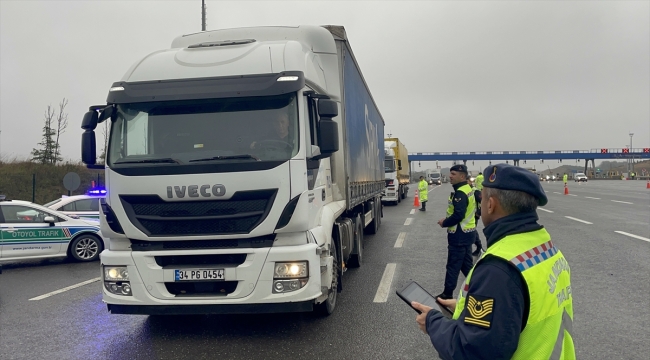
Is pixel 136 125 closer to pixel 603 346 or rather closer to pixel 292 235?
pixel 292 235

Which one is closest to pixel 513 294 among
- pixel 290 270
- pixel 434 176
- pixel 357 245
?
pixel 290 270

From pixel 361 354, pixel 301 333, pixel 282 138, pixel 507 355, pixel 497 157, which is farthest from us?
pixel 497 157

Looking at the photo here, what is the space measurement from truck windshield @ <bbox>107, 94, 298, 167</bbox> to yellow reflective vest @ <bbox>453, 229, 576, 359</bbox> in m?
3.14

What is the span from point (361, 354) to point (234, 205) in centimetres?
185

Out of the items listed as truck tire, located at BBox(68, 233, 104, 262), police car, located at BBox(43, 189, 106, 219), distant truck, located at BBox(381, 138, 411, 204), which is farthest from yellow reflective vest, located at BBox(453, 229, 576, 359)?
distant truck, located at BBox(381, 138, 411, 204)

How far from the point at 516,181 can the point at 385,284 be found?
5.74m

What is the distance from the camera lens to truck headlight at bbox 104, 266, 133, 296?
4918 millimetres

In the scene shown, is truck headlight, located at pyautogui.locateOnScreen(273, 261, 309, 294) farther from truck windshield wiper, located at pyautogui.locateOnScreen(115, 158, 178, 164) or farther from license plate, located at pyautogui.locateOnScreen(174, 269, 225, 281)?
truck windshield wiper, located at pyautogui.locateOnScreen(115, 158, 178, 164)

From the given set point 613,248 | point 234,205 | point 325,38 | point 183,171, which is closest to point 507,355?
point 234,205

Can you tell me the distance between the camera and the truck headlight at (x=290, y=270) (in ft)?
15.5

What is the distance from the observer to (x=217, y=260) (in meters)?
4.85

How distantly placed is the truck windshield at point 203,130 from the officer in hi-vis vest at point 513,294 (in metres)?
3.03

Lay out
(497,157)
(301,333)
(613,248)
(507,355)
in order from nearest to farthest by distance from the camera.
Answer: (507,355), (301,333), (613,248), (497,157)

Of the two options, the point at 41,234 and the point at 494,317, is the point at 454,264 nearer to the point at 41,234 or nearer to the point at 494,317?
the point at 494,317
